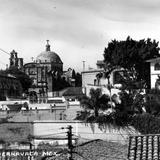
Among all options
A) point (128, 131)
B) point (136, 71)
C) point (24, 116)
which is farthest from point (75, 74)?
point (128, 131)

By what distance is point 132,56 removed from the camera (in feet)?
196

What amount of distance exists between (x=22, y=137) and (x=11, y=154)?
29.9ft

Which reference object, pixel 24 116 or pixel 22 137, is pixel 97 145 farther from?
pixel 24 116

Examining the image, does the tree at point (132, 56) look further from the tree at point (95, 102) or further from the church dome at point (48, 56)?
the church dome at point (48, 56)

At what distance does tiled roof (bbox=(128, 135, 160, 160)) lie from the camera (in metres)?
14.6

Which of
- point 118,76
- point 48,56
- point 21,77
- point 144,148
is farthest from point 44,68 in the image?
point 144,148

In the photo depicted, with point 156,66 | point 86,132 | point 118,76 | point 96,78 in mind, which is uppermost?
point 156,66

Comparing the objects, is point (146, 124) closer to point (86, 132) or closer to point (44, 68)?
point (86, 132)

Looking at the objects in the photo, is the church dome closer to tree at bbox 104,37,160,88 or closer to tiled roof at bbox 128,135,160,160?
tree at bbox 104,37,160,88

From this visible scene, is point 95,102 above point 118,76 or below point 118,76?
below

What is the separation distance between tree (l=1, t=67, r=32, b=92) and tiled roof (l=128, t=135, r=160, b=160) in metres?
96.5

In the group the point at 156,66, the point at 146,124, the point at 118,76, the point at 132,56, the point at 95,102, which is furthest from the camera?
the point at 118,76

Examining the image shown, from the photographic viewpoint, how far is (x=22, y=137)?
44250 millimetres

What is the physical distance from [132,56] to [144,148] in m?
45.4
